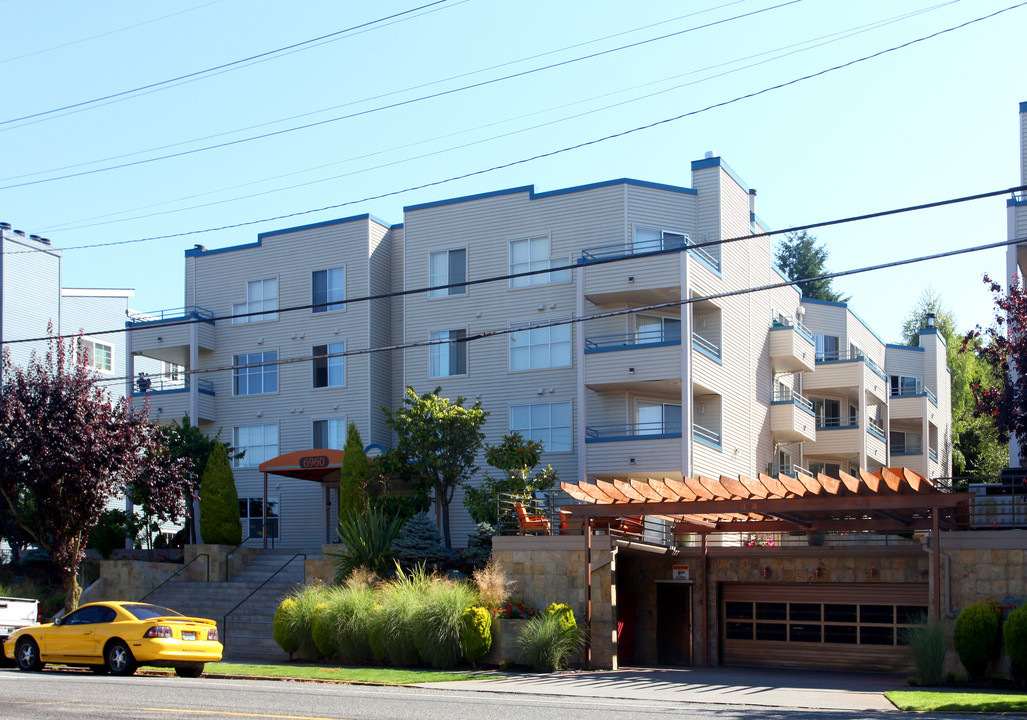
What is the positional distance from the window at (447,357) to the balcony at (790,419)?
1192 centimetres

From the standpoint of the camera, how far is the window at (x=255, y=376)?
135ft

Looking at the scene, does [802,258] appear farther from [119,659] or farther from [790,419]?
[119,659]

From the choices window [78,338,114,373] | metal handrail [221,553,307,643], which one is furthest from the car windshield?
window [78,338,114,373]

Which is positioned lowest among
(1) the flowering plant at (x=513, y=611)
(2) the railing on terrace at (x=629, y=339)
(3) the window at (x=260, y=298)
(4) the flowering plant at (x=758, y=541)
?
(1) the flowering plant at (x=513, y=611)

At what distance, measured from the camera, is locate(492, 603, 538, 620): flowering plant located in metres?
24.6

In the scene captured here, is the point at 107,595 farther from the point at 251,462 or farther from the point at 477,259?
the point at 477,259

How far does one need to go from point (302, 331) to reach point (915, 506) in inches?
969

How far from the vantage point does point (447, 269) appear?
38531mm

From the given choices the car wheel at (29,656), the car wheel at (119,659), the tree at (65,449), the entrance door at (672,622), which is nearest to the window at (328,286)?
the tree at (65,449)

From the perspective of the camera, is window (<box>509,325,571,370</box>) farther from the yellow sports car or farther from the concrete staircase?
the yellow sports car

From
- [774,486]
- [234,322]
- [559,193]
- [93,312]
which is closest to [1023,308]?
[774,486]

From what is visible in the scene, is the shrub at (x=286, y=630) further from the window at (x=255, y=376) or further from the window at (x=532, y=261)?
the window at (x=255, y=376)

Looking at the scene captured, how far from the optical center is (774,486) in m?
23.0

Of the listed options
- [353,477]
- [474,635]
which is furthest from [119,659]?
[353,477]
